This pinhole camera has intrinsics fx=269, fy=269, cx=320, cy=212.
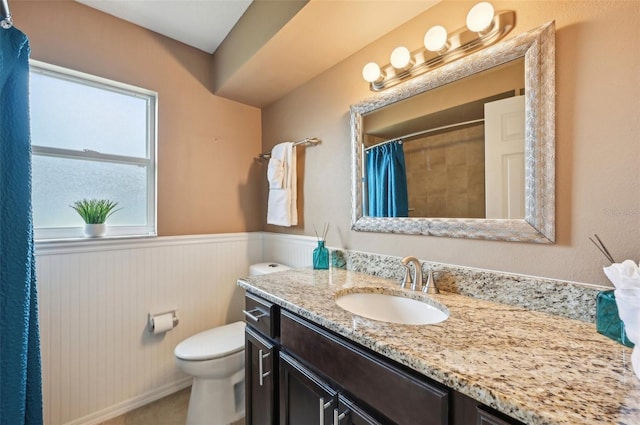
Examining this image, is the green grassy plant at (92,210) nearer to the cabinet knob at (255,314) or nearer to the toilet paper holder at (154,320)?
the toilet paper holder at (154,320)

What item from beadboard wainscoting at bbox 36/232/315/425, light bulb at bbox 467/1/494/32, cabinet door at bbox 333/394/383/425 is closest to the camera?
cabinet door at bbox 333/394/383/425

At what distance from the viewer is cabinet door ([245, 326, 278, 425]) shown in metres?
1.09

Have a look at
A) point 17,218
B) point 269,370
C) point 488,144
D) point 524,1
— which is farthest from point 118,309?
point 524,1

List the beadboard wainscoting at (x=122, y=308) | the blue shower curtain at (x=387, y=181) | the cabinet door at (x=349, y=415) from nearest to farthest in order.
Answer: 1. the cabinet door at (x=349, y=415)
2. the blue shower curtain at (x=387, y=181)
3. the beadboard wainscoting at (x=122, y=308)

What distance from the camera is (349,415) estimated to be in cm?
78

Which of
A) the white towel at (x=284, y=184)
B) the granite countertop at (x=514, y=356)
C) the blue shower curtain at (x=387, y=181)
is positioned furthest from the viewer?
the white towel at (x=284, y=184)

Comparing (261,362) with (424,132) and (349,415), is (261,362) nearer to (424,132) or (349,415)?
(349,415)

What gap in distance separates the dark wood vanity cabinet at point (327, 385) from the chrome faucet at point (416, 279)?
46 cm

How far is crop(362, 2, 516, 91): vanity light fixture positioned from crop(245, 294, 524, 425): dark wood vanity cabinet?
1152 mm

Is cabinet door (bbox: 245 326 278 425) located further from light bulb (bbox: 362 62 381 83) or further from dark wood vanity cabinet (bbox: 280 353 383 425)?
light bulb (bbox: 362 62 381 83)

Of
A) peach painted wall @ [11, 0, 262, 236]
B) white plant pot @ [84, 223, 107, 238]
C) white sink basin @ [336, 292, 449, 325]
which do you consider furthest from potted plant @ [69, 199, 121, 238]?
white sink basin @ [336, 292, 449, 325]

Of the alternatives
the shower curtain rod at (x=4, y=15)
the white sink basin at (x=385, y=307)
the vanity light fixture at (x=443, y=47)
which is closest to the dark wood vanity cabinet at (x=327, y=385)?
the white sink basin at (x=385, y=307)

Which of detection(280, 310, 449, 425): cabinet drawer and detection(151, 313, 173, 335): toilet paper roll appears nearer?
detection(280, 310, 449, 425): cabinet drawer

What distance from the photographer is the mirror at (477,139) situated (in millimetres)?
887
